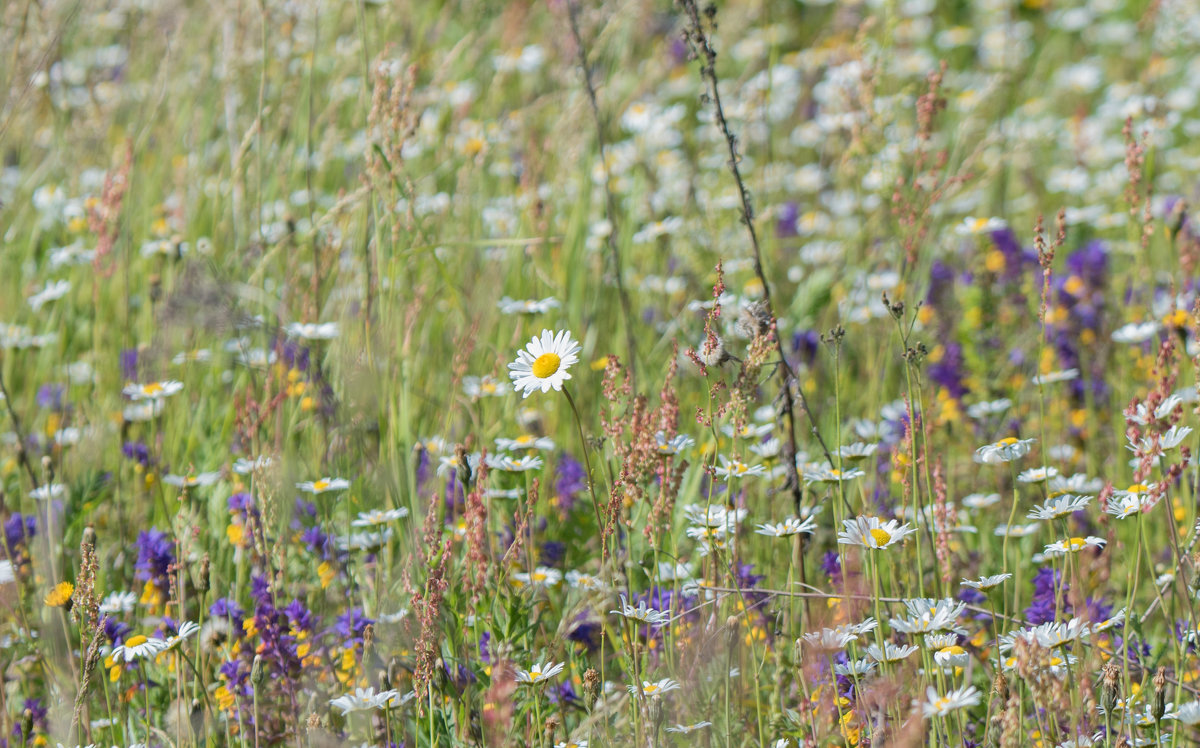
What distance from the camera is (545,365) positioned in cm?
150

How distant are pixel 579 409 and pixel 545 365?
44.0 inches

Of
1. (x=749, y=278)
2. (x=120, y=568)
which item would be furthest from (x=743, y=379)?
(x=749, y=278)

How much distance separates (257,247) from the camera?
2762 mm

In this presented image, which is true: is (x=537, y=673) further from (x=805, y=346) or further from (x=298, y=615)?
(x=805, y=346)

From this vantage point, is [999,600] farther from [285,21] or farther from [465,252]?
[285,21]

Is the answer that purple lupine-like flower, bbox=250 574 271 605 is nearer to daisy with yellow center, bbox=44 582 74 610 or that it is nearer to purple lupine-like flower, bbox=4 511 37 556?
daisy with yellow center, bbox=44 582 74 610

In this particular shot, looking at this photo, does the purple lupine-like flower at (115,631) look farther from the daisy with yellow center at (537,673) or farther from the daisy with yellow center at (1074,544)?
the daisy with yellow center at (1074,544)

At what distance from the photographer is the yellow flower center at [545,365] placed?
1504 mm

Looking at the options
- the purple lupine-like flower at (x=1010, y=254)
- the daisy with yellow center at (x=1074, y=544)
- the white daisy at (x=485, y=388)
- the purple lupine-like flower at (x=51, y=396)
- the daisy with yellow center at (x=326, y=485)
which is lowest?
the daisy with yellow center at (x=1074, y=544)

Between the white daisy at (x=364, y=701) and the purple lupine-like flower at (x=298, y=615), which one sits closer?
the white daisy at (x=364, y=701)

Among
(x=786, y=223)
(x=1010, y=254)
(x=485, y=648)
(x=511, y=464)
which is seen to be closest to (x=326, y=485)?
(x=511, y=464)

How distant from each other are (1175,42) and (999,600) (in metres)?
2.27

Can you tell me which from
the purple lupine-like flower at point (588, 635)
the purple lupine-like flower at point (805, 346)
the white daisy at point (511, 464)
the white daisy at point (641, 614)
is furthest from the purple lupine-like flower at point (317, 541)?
the purple lupine-like flower at point (805, 346)

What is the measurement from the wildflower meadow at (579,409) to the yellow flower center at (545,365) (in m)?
0.01
